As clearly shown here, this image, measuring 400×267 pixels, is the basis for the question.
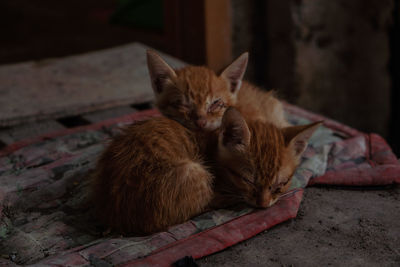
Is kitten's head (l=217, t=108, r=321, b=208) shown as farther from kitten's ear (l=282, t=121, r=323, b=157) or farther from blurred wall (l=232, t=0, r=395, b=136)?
blurred wall (l=232, t=0, r=395, b=136)

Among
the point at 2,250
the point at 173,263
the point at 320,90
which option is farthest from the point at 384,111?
the point at 2,250

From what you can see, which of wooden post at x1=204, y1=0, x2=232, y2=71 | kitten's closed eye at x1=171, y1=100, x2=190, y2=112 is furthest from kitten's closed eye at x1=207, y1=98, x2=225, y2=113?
wooden post at x1=204, y1=0, x2=232, y2=71

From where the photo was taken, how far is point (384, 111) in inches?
187

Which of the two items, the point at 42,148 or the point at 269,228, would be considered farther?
the point at 42,148

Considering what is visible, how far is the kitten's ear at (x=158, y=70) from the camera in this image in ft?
8.46

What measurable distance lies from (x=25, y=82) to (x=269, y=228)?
2575 millimetres

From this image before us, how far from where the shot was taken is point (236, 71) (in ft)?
8.93

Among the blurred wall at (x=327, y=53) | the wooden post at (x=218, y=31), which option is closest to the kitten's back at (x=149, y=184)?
the wooden post at (x=218, y=31)

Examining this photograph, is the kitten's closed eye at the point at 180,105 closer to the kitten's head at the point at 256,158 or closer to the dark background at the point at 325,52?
the kitten's head at the point at 256,158

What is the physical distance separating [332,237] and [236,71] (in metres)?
1.05

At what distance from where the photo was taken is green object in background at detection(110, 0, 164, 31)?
5855 millimetres

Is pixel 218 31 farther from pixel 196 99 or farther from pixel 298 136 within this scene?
pixel 298 136

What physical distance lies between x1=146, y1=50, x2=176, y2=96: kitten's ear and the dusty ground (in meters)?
0.93

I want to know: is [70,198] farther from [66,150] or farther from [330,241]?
[330,241]
